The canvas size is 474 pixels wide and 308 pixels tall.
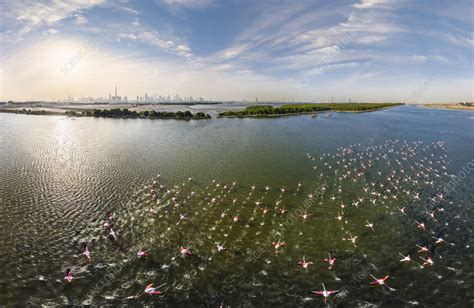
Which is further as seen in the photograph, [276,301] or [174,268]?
[174,268]

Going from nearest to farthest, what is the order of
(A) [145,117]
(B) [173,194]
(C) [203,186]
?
(B) [173,194], (C) [203,186], (A) [145,117]

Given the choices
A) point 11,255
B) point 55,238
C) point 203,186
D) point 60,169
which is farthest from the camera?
point 60,169

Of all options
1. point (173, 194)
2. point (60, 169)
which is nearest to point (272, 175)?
point (173, 194)

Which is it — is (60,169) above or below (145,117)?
below

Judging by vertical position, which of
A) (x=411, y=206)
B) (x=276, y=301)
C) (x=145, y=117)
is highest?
(x=145, y=117)

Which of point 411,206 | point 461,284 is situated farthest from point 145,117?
point 461,284

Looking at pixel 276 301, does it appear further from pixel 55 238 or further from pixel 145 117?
pixel 145 117
